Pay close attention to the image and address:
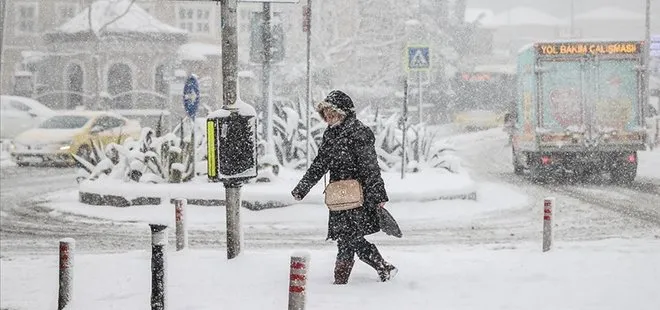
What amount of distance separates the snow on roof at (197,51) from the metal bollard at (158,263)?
114 feet

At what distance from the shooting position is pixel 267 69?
14.2 m

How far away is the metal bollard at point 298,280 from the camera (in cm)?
524

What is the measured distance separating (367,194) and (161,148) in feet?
25.5

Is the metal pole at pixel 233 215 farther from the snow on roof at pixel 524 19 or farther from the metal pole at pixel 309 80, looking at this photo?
the snow on roof at pixel 524 19

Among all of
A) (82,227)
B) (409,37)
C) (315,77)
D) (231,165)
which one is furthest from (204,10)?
(231,165)

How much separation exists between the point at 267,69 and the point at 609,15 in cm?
10927

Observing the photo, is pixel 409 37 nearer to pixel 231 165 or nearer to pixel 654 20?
pixel 231 165

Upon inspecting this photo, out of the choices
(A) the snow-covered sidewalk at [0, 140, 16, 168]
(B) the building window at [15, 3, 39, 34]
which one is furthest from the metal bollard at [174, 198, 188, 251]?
(B) the building window at [15, 3, 39, 34]

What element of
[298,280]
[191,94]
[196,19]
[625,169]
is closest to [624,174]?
[625,169]

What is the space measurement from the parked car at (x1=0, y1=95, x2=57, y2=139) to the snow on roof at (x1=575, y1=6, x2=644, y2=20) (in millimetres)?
96734

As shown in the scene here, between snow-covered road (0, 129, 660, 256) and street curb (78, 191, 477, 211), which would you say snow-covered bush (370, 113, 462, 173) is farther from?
street curb (78, 191, 477, 211)

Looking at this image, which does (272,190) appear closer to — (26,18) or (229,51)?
(229,51)

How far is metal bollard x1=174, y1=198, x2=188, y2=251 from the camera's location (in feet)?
29.5

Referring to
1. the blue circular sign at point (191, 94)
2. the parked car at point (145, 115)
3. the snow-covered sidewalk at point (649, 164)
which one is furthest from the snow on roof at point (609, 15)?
the blue circular sign at point (191, 94)
